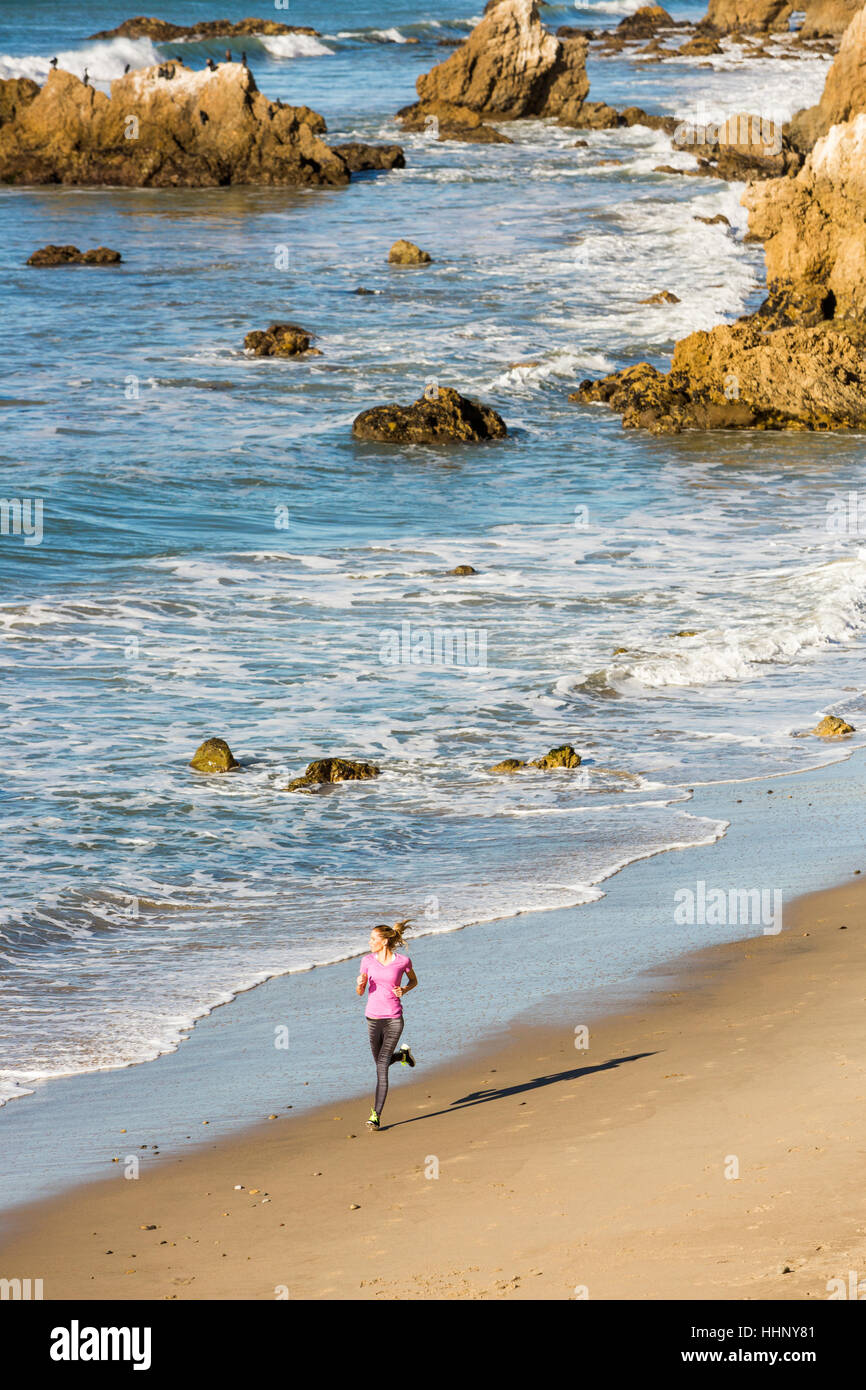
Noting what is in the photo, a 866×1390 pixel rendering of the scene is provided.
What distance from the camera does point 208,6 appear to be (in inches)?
3915

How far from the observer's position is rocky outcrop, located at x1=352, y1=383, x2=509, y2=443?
81.3 ft

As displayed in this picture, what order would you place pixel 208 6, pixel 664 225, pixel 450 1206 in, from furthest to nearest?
pixel 208 6, pixel 664 225, pixel 450 1206

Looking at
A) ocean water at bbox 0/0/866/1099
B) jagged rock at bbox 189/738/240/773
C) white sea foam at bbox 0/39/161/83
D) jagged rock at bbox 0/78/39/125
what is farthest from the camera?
white sea foam at bbox 0/39/161/83

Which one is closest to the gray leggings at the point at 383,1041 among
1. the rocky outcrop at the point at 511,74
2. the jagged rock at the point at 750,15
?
the rocky outcrop at the point at 511,74

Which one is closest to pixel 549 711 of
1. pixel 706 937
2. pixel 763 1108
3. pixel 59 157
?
pixel 706 937

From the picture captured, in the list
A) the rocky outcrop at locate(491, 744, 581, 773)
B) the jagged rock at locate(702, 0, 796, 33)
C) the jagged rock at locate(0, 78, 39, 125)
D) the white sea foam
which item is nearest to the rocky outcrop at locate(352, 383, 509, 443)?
the rocky outcrop at locate(491, 744, 581, 773)

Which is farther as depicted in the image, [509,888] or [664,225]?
[664,225]

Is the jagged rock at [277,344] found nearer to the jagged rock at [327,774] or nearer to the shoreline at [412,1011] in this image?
the jagged rock at [327,774]

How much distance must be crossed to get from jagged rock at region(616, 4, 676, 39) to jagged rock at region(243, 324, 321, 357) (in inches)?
2761

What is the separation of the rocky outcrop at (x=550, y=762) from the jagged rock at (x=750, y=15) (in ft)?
283

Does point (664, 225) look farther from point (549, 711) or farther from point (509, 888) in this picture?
point (509, 888)

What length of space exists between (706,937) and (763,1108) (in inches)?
98.5

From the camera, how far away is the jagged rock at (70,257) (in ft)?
123

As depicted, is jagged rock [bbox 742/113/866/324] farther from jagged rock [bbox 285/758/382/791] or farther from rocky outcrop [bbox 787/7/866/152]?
jagged rock [bbox 285/758/382/791]
